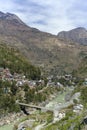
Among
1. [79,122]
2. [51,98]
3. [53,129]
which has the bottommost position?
[51,98]

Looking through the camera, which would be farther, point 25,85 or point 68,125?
point 25,85

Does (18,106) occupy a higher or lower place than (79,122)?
lower

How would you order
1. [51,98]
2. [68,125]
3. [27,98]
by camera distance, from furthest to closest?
1. [51,98]
2. [27,98]
3. [68,125]

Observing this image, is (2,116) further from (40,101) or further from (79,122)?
(79,122)

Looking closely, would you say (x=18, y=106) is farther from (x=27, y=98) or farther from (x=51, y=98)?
(x=51, y=98)

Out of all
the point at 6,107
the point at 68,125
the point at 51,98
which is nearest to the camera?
the point at 68,125

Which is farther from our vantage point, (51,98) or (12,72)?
(12,72)

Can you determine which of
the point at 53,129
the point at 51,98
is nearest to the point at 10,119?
the point at 51,98

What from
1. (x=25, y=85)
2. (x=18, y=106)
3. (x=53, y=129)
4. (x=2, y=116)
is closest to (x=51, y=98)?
(x=25, y=85)

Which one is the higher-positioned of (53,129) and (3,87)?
(53,129)
